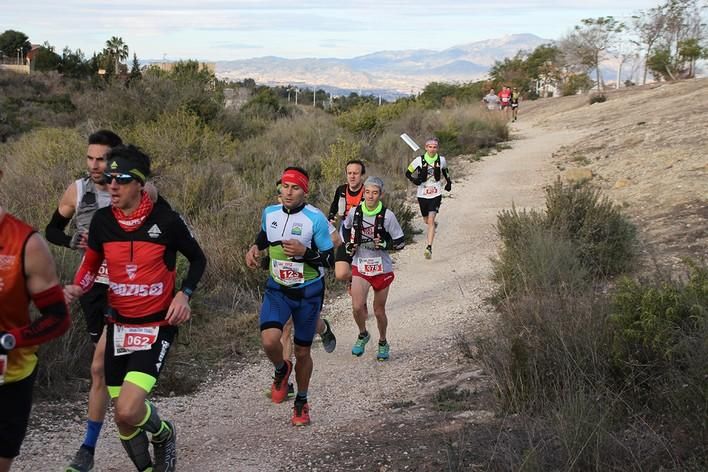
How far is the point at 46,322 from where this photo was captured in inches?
132

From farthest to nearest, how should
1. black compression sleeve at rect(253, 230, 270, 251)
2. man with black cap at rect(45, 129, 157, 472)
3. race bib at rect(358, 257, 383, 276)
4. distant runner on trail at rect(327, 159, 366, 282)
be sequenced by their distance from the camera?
distant runner on trail at rect(327, 159, 366, 282)
race bib at rect(358, 257, 383, 276)
black compression sleeve at rect(253, 230, 270, 251)
man with black cap at rect(45, 129, 157, 472)

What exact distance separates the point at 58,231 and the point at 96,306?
2.13ft

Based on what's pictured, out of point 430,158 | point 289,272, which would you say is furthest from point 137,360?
point 430,158

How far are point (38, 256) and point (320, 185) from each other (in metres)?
12.3

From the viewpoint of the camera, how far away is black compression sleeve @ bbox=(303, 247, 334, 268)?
19.1 ft

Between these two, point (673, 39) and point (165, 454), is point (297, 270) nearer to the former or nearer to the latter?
point (165, 454)

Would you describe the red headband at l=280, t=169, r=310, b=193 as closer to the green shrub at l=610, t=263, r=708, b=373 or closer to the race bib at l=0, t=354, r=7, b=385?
the green shrub at l=610, t=263, r=708, b=373

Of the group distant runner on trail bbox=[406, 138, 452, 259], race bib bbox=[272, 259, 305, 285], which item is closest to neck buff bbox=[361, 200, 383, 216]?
race bib bbox=[272, 259, 305, 285]

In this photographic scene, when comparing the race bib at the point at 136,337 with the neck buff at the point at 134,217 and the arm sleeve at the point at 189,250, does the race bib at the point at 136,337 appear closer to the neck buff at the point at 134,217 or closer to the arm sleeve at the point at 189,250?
the arm sleeve at the point at 189,250

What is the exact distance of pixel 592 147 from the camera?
23219mm

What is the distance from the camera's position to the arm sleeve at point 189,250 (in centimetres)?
449

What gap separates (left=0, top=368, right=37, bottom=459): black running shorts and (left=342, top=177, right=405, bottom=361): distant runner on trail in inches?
174

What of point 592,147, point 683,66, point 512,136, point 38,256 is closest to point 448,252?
point 38,256

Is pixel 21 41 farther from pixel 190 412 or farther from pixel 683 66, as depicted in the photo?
pixel 190 412
